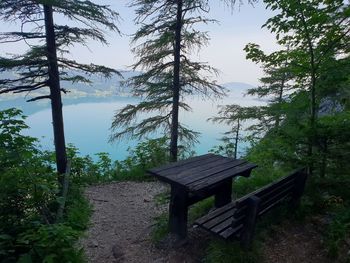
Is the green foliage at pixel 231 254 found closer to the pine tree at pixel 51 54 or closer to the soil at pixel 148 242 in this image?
the soil at pixel 148 242

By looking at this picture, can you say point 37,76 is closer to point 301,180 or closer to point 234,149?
point 301,180

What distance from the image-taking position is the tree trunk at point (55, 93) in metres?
7.48

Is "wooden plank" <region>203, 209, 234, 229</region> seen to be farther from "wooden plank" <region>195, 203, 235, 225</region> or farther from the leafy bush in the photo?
the leafy bush

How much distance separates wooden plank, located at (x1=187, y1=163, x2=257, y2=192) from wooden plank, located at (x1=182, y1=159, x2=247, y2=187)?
5cm

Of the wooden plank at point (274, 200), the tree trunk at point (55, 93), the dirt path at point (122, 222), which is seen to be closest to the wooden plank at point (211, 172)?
the wooden plank at point (274, 200)

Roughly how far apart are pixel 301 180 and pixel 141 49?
854cm

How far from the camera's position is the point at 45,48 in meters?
7.52

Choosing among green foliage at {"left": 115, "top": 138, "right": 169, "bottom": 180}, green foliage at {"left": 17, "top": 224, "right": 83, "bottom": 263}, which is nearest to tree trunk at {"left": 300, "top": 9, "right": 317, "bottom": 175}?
green foliage at {"left": 17, "top": 224, "right": 83, "bottom": 263}

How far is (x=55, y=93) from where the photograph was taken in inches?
310

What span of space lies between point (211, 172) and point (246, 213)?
1.08 m

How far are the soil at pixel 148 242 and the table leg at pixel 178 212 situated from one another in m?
0.20

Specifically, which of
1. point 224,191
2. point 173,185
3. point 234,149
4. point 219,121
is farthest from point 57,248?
point 219,121

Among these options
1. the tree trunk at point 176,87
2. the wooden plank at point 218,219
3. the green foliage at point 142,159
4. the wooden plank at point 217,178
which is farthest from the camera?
the green foliage at point 142,159

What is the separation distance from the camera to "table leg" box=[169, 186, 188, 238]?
4.50 metres
